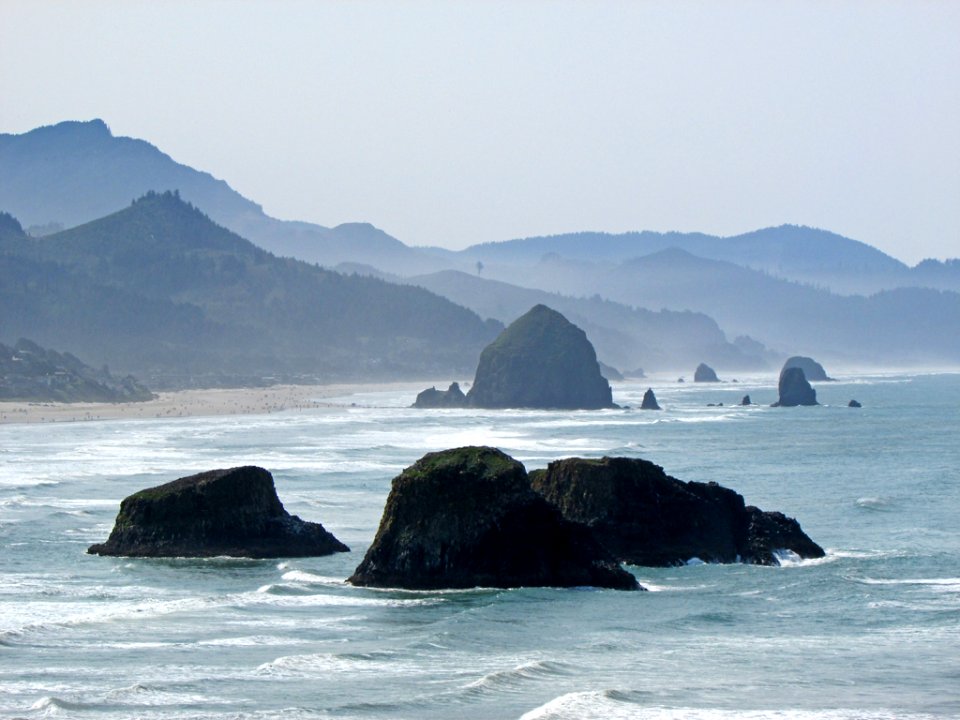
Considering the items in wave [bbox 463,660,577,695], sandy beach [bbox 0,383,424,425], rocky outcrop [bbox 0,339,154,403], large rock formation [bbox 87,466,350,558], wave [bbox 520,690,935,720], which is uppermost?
rocky outcrop [bbox 0,339,154,403]

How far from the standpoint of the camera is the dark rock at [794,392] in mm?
148500

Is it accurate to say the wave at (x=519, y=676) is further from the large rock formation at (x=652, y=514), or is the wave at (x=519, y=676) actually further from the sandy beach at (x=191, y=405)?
the sandy beach at (x=191, y=405)

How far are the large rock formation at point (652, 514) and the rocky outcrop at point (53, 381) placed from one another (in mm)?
97635

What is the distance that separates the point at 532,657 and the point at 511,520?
6.36 metres

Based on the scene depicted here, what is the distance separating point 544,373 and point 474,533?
115m

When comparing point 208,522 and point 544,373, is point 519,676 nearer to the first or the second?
point 208,522

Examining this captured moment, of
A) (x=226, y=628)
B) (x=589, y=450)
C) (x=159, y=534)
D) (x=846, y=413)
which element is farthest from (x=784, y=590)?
(x=846, y=413)

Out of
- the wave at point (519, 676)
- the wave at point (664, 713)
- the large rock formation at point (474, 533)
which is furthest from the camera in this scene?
the large rock formation at point (474, 533)

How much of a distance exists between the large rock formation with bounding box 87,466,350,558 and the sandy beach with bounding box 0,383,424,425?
69.0 metres

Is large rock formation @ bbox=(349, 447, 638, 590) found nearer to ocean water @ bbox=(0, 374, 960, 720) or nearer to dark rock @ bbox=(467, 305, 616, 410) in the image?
ocean water @ bbox=(0, 374, 960, 720)

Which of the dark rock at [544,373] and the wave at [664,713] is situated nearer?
the wave at [664,713]

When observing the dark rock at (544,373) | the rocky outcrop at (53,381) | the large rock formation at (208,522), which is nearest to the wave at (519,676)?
the large rock formation at (208,522)

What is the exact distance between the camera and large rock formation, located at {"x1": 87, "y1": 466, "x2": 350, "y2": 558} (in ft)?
125

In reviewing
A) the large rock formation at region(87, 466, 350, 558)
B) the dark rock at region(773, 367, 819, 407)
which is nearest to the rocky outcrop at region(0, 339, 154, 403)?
the dark rock at region(773, 367, 819, 407)
